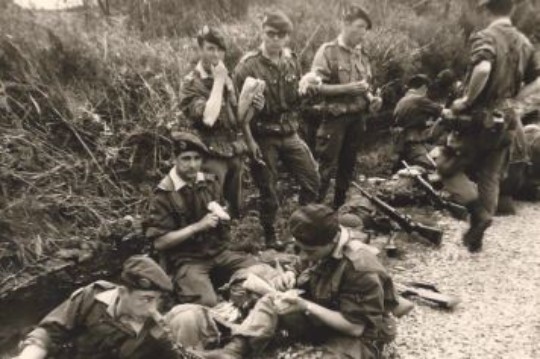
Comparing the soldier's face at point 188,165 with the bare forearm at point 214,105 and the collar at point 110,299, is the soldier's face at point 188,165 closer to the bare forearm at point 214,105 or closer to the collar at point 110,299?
the bare forearm at point 214,105

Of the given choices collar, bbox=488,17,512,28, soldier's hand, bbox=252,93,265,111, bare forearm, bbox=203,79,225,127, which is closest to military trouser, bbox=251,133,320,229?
soldier's hand, bbox=252,93,265,111

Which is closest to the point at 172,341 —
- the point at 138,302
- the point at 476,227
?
the point at 138,302

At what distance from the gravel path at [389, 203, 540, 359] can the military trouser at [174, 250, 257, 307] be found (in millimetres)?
1454

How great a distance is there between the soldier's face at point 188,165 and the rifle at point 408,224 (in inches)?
92.7

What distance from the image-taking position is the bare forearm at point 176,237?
16.3 feet

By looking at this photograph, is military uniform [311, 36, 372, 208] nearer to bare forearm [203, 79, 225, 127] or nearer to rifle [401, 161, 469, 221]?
rifle [401, 161, 469, 221]

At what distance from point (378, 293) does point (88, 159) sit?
4.08 meters

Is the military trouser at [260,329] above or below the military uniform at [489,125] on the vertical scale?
below

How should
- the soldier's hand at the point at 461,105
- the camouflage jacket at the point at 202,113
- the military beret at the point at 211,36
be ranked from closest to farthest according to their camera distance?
1. the military beret at the point at 211,36
2. the camouflage jacket at the point at 202,113
3. the soldier's hand at the point at 461,105

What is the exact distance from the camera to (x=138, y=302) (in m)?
3.64

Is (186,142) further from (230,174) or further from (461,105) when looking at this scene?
(461,105)

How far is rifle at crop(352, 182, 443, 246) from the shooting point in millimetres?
6270

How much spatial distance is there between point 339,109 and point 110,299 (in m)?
3.45

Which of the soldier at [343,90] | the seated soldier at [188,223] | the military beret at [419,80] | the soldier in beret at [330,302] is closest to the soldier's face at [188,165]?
the seated soldier at [188,223]
